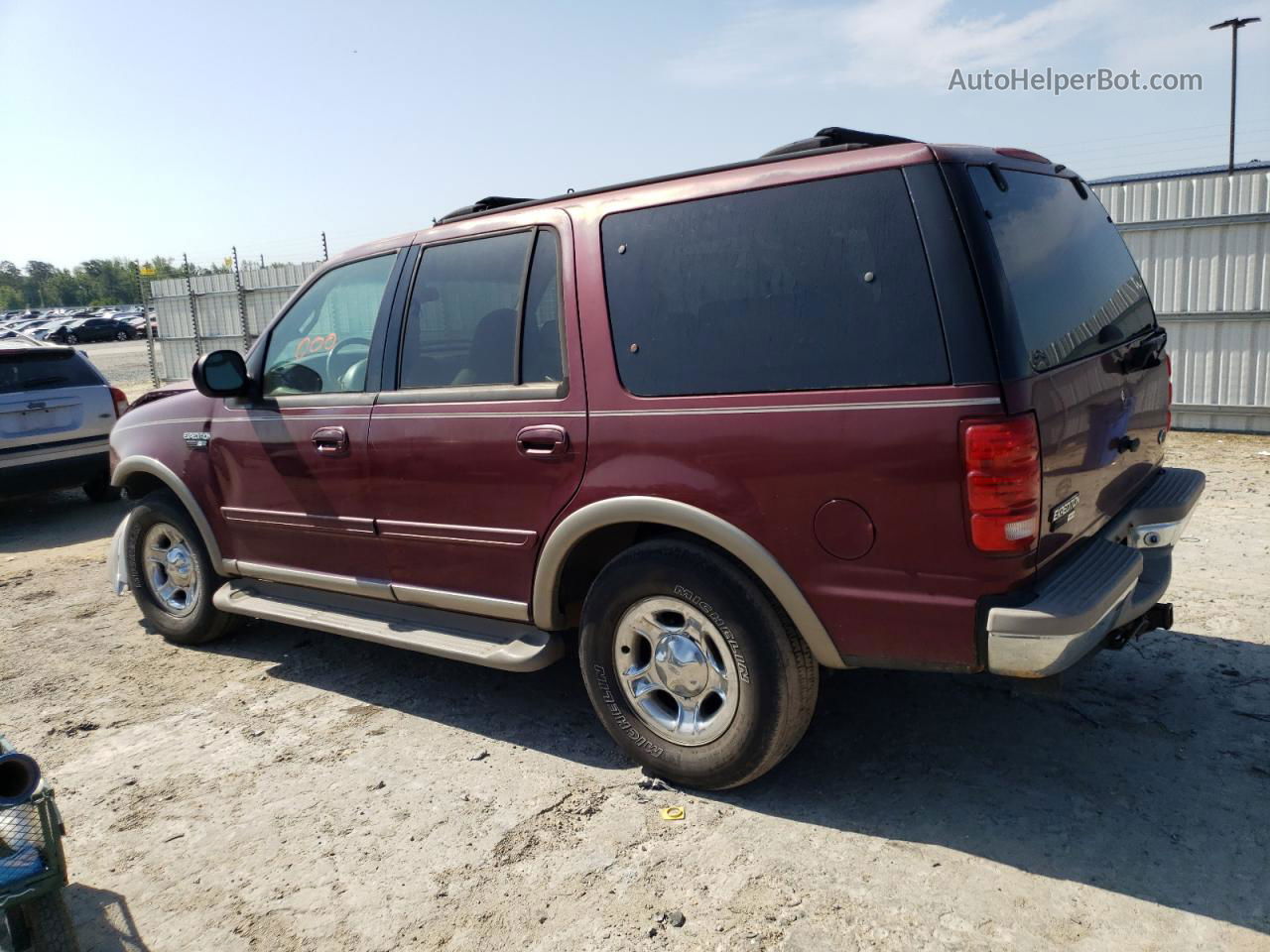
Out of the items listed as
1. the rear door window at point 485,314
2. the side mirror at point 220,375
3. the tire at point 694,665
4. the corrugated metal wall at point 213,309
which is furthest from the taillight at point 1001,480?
the corrugated metal wall at point 213,309

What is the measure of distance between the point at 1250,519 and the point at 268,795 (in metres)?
6.21

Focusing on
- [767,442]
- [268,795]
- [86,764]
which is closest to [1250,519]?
[767,442]

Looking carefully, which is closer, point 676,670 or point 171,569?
point 676,670

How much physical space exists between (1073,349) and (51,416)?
8.73m

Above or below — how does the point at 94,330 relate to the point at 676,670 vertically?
above

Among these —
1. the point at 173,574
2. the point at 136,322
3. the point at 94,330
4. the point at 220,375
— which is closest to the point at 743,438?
the point at 220,375

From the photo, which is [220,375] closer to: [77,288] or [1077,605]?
[1077,605]

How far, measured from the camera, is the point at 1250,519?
647 centimetres

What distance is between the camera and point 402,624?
4164mm

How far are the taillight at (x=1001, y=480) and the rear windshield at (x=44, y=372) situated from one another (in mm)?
8726

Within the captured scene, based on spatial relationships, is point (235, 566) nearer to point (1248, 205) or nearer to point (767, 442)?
point (767, 442)

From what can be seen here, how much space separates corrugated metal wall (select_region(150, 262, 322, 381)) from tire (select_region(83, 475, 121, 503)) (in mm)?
7269

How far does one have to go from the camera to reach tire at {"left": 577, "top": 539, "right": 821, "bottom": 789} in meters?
3.14

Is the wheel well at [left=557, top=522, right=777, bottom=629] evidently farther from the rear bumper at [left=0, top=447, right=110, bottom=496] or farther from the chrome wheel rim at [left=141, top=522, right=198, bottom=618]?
the rear bumper at [left=0, top=447, right=110, bottom=496]
